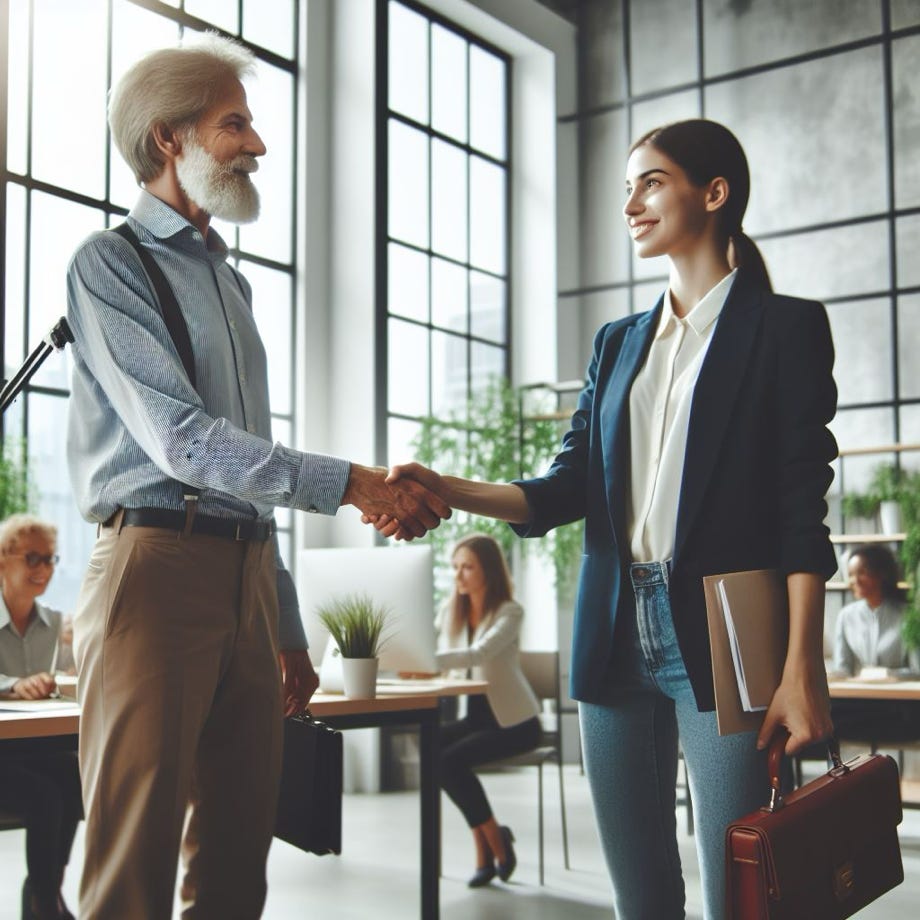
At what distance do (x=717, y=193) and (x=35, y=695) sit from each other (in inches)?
89.3

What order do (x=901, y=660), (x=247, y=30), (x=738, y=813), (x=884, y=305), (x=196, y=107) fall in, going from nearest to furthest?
1. (x=738, y=813)
2. (x=196, y=107)
3. (x=901, y=660)
4. (x=247, y=30)
5. (x=884, y=305)

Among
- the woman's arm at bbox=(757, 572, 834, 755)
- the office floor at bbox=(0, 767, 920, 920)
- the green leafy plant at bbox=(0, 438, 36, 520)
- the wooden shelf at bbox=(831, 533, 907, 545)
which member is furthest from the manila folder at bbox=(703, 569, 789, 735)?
the wooden shelf at bbox=(831, 533, 907, 545)

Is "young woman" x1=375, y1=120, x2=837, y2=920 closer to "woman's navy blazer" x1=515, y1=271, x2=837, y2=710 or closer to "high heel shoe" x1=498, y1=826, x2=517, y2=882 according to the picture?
"woman's navy blazer" x1=515, y1=271, x2=837, y2=710

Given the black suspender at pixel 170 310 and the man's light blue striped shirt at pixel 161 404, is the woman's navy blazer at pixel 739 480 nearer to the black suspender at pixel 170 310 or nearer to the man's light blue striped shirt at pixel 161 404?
the man's light blue striped shirt at pixel 161 404

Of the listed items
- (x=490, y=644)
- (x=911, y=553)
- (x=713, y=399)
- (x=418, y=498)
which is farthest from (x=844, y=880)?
(x=911, y=553)

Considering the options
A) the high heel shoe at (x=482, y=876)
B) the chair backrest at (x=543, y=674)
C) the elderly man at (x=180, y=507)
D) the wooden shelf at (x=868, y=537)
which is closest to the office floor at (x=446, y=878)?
the high heel shoe at (x=482, y=876)

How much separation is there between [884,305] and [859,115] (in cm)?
138

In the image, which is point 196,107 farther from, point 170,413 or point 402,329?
point 402,329

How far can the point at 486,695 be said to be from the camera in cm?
464

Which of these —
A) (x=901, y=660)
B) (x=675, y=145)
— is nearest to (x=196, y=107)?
(x=675, y=145)

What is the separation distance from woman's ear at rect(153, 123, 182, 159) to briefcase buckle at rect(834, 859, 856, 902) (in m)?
1.46

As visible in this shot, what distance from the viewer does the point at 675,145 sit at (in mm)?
1654

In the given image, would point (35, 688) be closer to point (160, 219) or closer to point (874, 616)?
point (160, 219)

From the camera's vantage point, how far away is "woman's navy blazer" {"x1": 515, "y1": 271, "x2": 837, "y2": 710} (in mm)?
1508
